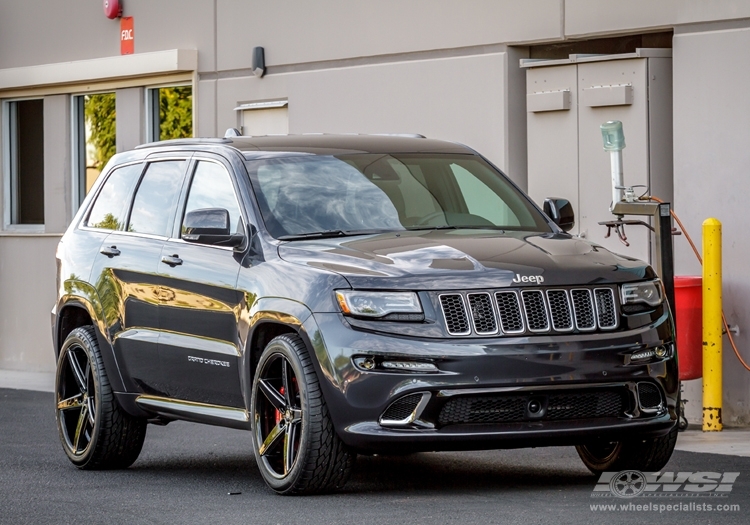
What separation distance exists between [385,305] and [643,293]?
4.21ft

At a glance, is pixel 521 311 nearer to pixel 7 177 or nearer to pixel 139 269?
pixel 139 269

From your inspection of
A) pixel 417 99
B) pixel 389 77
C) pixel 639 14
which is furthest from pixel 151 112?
pixel 639 14

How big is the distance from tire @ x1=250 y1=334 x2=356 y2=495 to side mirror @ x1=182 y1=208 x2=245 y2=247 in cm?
76

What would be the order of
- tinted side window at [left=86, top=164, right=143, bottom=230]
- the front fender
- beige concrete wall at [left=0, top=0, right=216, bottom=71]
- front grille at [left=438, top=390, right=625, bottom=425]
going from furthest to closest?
1. beige concrete wall at [left=0, top=0, right=216, bottom=71]
2. tinted side window at [left=86, top=164, right=143, bottom=230]
3. the front fender
4. front grille at [left=438, top=390, right=625, bottom=425]

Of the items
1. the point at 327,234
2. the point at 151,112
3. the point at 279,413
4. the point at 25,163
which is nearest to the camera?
the point at 279,413

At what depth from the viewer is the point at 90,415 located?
9.69 m

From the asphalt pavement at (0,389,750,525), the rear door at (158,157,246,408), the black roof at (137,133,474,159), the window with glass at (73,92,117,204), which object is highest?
the window with glass at (73,92,117,204)

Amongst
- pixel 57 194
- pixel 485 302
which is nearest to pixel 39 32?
pixel 57 194

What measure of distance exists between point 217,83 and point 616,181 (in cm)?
682

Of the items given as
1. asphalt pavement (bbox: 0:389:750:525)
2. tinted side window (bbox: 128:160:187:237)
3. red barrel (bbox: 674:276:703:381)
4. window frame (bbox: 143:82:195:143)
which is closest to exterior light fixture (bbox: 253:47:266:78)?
window frame (bbox: 143:82:195:143)

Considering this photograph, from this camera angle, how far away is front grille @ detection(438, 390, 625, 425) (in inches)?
284

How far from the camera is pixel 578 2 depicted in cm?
1302

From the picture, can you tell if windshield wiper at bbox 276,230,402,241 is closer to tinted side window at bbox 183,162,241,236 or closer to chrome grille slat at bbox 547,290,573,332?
tinted side window at bbox 183,162,241,236

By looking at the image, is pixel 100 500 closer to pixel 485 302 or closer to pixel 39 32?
pixel 485 302
